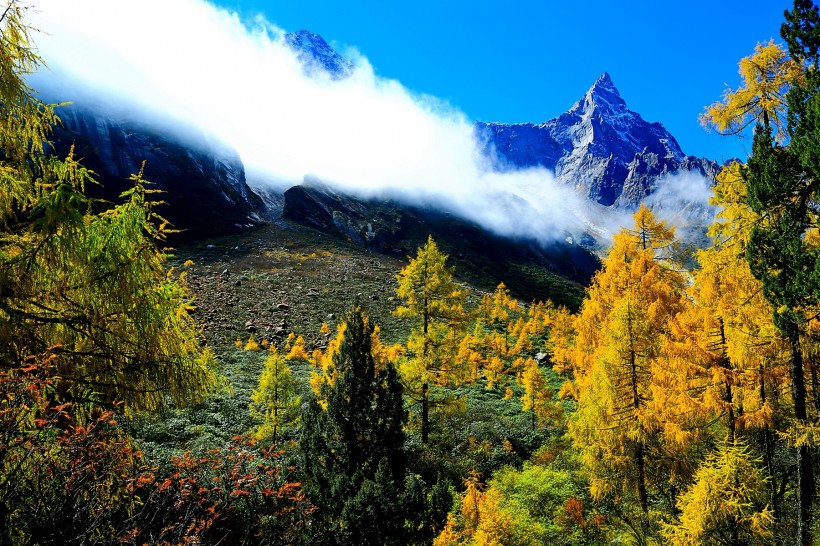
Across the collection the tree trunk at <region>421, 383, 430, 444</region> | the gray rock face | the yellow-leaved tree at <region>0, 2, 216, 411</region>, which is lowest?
the tree trunk at <region>421, 383, 430, 444</region>

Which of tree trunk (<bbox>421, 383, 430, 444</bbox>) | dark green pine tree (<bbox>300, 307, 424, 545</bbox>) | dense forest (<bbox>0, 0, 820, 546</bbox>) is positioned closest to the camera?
dense forest (<bbox>0, 0, 820, 546</bbox>)

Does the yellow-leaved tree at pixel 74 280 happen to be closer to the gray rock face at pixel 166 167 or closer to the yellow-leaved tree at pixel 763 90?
the yellow-leaved tree at pixel 763 90

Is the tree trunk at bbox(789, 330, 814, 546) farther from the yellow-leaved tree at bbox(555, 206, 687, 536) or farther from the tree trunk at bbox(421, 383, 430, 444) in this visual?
the tree trunk at bbox(421, 383, 430, 444)

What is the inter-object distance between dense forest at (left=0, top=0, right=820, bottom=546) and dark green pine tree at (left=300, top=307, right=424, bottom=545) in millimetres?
54

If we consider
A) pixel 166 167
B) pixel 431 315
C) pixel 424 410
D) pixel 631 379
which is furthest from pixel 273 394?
pixel 166 167

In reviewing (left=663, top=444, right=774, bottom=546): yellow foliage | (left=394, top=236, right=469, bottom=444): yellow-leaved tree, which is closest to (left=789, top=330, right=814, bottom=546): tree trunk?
(left=663, top=444, right=774, bottom=546): yellow foliage

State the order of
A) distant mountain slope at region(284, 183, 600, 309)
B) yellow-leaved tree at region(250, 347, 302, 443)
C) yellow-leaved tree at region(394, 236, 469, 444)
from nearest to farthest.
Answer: yellow-leaved tree at region(250, 347, 302, 443)
yellow-leaved tree at region(394, 236, 469, 444)
distant mountain slope at region(284, 183, 600, 309)

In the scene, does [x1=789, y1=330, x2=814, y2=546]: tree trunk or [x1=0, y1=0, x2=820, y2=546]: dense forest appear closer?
[x1=0, y1=0, x2=820, y2=546]: dense forest

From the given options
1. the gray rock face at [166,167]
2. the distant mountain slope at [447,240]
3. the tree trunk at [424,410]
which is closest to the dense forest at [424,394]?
the tree trunk at [424,410]

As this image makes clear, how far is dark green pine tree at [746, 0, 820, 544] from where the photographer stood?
7219mm

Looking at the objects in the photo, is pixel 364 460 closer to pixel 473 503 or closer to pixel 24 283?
pixel 473 503

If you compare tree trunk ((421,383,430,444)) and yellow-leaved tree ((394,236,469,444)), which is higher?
yellow-leaved tree ((394,236,469,444))

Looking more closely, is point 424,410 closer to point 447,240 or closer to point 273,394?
point 273,394

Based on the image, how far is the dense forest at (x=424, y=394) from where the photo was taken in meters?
4.04
